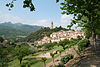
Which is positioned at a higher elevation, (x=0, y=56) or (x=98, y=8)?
(x=98, y=8)

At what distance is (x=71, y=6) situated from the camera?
279 inches

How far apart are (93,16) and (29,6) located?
22.1 feet

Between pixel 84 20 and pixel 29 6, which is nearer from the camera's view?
pixel 29 6

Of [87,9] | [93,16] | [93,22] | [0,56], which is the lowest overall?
[0,56]

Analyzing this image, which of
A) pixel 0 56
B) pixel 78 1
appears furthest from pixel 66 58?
pixel 0 56

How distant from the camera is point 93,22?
27.2 ft

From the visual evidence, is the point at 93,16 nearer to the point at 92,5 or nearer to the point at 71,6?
the point at 92,5

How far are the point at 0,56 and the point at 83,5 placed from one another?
4892 cm

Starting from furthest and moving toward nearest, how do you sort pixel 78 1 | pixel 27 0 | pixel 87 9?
1. pixel 87 9
2. pixel 78 1
3. pixel 27 0

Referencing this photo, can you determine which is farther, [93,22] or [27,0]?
[93,22]

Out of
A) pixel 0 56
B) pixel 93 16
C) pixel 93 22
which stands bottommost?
pixel 0 56

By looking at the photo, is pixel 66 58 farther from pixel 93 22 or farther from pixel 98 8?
pixel 98 8

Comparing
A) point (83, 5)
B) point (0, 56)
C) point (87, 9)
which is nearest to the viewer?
point (83, 5)

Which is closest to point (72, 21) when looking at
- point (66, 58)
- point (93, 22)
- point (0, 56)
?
point (93, 22)
